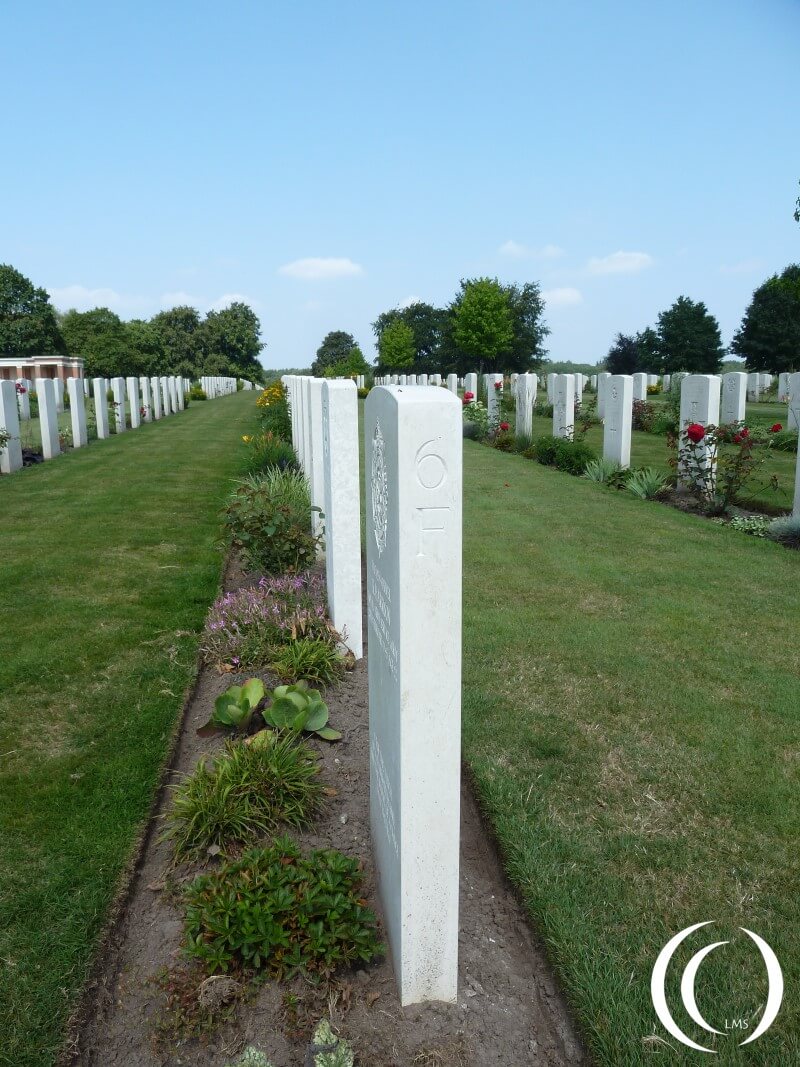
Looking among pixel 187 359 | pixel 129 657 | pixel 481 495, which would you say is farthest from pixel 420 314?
pixel 129 657

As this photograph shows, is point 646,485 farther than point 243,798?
Yes

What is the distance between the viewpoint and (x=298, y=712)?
3.92 metres

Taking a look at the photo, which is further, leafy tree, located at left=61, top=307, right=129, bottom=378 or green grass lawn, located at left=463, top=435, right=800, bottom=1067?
leafy tree, located at left=61, top=307, right=129, bottom=378

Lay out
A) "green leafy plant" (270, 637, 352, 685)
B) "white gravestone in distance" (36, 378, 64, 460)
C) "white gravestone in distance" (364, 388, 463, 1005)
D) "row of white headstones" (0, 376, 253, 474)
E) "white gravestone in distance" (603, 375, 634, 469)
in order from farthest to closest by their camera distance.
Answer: "white gravestone in distance" (36, 378, 64, 460), "row of white headstones" (0, 376, 253, 474), "white gravestone in distance" (603, 375, 634, 469), "green leafy plant" (270, 637, 352, 685), "white gravestone in distance" (364, 388, 463, 1005)

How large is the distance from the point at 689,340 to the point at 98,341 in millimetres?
38110

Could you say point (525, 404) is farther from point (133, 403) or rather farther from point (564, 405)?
point (133, 403)

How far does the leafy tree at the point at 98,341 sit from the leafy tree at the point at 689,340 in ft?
115

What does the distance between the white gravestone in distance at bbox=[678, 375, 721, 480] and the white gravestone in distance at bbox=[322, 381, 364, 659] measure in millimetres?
6837

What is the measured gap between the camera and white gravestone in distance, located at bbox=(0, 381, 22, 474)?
13.7 meters

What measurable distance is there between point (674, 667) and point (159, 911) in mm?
3241

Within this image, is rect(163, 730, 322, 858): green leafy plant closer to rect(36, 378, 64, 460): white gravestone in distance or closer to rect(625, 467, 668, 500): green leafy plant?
rect(625, 467, 668, 500): green leafy plant

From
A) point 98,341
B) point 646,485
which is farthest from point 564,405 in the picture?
point 98,341

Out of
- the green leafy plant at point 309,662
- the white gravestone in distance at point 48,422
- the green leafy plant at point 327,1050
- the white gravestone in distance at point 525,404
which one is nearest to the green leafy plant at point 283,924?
the green leafy plant at point 327,1050

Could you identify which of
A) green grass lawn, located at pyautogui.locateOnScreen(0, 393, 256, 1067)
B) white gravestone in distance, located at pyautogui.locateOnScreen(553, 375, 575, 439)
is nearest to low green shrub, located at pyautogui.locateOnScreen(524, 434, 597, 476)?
white gravestone in distance, located at pyautogui.locateOnScreen(553, 375, 575, 439)
